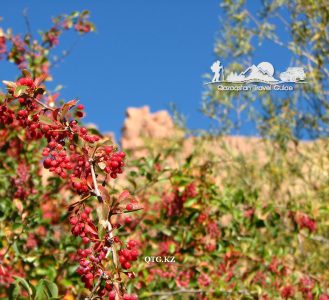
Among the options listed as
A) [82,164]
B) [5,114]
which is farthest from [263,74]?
[82,164]

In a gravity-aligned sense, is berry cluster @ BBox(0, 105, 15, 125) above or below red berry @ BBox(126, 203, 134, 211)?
above

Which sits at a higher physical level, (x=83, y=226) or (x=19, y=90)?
(x=19, y=90)

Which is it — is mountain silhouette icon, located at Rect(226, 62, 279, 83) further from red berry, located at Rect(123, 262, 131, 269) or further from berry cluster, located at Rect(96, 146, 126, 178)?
red berry, located at Rect(123, 262, 131, 269)

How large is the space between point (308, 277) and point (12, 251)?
95.6 inches

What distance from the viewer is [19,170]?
5285mm

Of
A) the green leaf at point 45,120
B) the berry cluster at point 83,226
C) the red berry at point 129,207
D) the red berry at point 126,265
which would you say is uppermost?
the green leaf at point 45,120

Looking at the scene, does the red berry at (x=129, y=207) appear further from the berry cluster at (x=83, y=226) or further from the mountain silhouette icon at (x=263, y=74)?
the mountain silhouette icon at (x=263, y=74)

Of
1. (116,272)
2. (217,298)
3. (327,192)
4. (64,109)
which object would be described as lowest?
(116,272)

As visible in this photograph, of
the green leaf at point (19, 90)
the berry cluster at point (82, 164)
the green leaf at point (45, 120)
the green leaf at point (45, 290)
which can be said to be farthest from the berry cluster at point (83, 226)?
the green leaf at point (19, 90)

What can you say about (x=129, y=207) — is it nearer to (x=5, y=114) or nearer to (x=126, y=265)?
(x=126, y=265)

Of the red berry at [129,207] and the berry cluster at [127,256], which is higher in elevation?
the red berry at [129,207]

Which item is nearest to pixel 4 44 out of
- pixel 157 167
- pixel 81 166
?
pixel 157 167

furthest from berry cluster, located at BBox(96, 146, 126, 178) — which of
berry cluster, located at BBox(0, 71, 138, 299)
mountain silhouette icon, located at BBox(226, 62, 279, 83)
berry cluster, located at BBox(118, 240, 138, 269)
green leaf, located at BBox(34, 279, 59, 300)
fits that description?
mountain silhouette icon, located at BBox(226, 62, 279, 83)

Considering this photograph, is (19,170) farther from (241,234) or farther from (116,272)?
(116,272)
